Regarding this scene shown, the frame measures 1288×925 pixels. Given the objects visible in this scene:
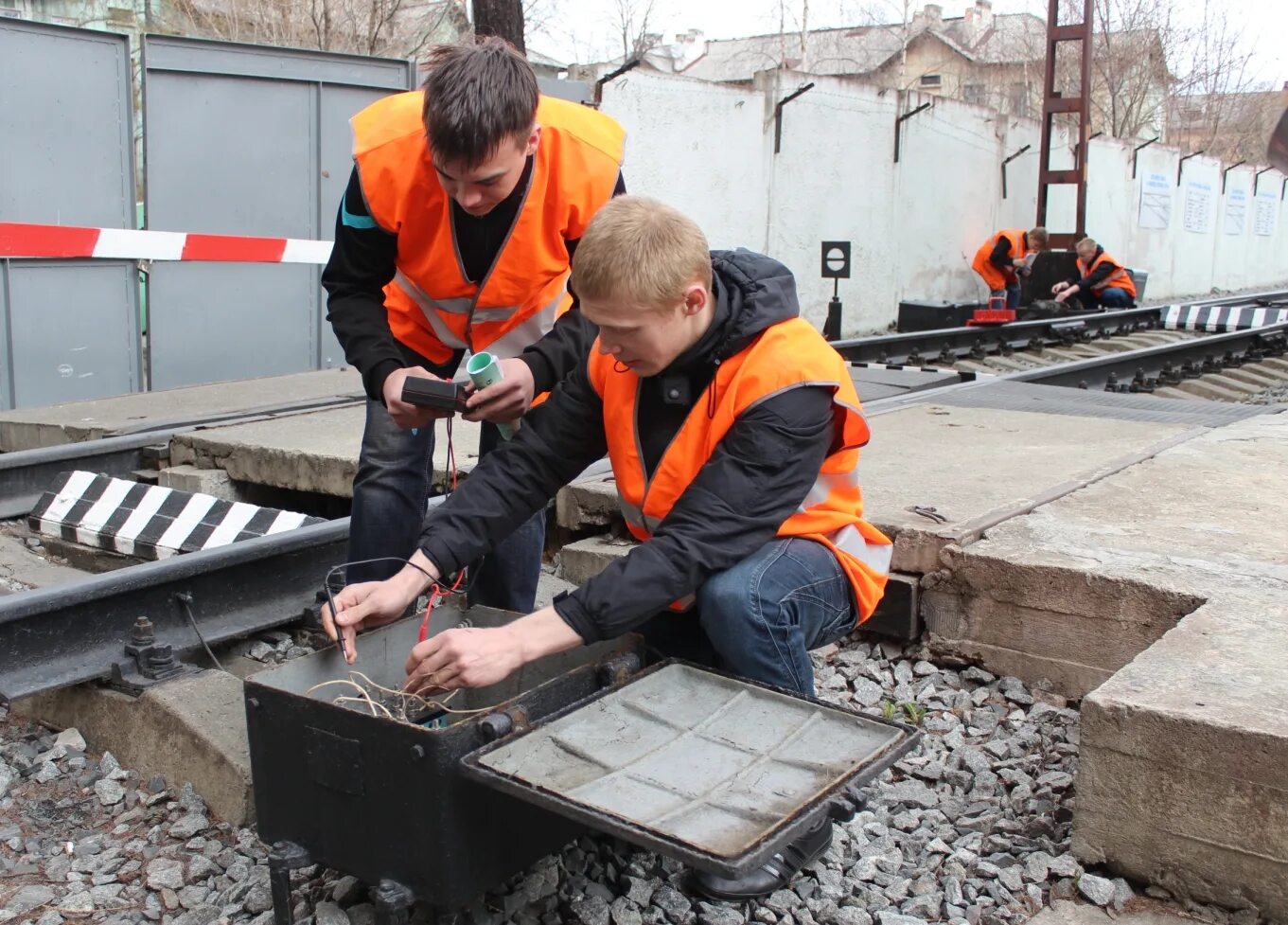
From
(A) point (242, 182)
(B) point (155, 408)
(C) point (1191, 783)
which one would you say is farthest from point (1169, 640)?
(A) point (242, 182)

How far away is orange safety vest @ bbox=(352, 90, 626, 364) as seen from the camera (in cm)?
303

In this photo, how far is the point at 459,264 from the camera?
3.13 m

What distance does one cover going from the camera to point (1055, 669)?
139 inches

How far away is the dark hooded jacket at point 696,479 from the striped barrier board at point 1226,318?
1249 cm

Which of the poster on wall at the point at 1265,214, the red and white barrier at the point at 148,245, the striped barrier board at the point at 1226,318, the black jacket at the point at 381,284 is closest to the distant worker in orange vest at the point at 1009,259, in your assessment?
the striped barrier board at the point at 1226,318

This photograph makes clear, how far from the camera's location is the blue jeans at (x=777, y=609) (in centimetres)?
258

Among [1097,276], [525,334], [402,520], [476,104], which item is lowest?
[402,520]

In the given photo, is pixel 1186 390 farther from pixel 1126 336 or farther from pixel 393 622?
pixel 393 622

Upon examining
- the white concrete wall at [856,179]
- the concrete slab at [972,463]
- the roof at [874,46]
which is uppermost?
the roof at [874,46]

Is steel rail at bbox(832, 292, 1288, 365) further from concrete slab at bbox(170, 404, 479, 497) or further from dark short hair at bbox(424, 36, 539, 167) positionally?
dark short hair at bbox(424, 36, 539, 167)

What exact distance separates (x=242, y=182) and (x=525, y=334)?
679cm

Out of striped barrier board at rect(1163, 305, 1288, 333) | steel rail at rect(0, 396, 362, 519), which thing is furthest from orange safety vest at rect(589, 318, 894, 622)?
striped barrier board at rect(1163, 305, 1288, 333)

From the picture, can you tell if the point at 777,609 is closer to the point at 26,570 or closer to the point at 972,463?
the point at 972,463

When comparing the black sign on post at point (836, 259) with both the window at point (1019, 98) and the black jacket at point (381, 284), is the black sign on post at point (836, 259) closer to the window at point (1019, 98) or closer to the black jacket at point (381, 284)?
the black jacket at point (381, 284)
